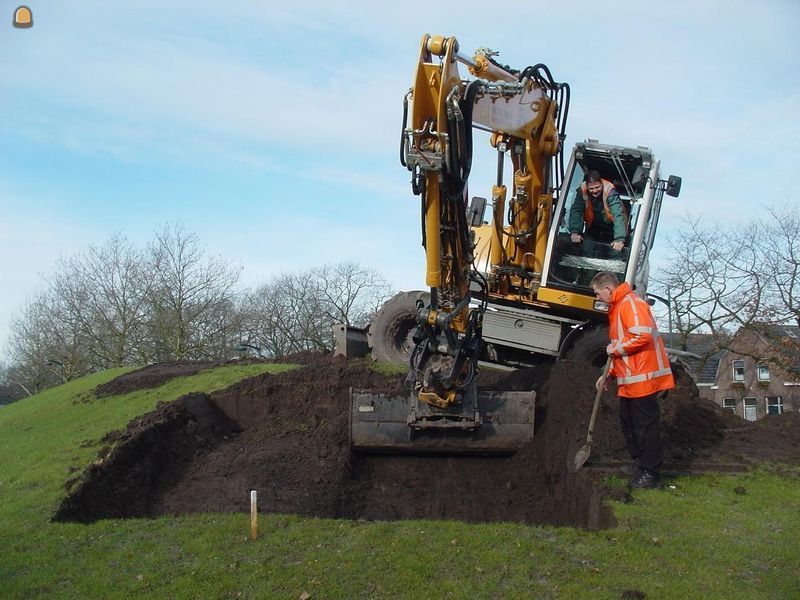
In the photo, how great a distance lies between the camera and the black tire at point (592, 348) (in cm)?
1109

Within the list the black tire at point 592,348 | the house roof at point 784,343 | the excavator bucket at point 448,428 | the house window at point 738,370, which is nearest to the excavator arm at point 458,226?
the excavator bucket at point 448,428

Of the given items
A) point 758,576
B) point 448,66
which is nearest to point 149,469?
point 448,66

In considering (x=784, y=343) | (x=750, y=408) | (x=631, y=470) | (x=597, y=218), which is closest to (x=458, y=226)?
(x=631, y=470)

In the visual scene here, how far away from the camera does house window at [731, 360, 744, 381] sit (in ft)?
138

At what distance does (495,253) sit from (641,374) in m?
4.67

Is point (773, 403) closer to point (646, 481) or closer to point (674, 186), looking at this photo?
point (674, 186)

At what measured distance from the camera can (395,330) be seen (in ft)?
45.1

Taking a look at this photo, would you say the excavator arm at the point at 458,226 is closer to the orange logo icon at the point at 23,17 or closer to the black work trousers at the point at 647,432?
the black work trousers at the point at 647,432

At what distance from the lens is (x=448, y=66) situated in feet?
24.7

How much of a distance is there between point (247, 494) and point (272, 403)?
3.32m

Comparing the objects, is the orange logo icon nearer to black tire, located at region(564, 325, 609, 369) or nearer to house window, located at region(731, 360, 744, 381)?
black tire, located at region(564, 325, 609, 369)

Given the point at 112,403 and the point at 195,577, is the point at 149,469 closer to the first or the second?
the point at 195,577

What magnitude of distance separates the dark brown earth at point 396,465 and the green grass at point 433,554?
661mm

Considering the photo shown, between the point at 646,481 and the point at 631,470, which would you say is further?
the point at 631,470
